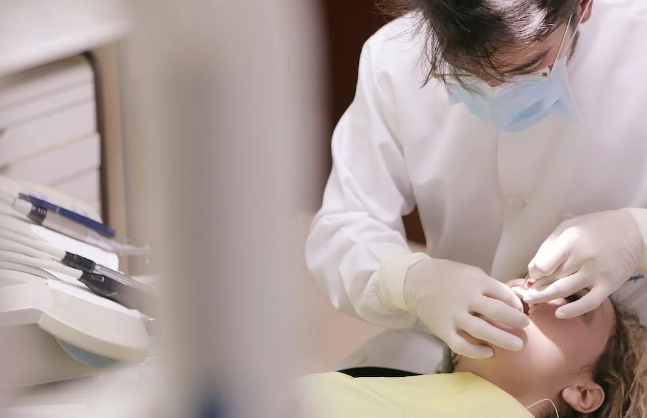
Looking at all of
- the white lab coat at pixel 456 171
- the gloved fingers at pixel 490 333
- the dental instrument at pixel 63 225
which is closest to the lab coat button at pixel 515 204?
the white lab coat at pixel 456 171

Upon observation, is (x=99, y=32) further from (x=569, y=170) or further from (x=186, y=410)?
(x=186, y=410)

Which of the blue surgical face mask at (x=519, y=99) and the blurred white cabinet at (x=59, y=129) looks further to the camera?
the blurred white cabinet at (x=59, y=129)

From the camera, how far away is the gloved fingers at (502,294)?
3.55ft

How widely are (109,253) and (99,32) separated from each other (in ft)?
1.51

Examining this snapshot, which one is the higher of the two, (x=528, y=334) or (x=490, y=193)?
(x=490, y=193)

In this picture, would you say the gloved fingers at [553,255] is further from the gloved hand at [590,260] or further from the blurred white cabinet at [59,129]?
the blurred white cabinet at [59,129]

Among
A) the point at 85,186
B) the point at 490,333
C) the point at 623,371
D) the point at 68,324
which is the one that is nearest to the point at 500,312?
the point at 490,333

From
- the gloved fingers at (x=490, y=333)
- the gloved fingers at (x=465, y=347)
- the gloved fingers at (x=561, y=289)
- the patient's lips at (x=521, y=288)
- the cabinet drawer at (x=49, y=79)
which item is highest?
the cabinet drawer at (x=49, y=79)

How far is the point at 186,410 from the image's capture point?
337mm

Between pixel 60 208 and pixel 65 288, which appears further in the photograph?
pixel 60 208

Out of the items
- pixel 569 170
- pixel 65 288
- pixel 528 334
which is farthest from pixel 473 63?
pixel 65 288

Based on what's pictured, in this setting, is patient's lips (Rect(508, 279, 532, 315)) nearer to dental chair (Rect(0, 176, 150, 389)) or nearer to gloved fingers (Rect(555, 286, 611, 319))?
gloved fingers (Rect(555, 286, 611, 319))

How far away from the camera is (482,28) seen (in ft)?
3.07

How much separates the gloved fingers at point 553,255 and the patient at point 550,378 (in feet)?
0.18
